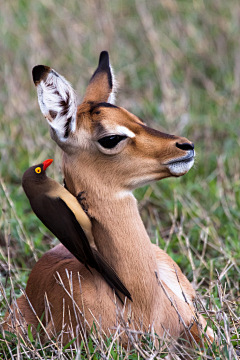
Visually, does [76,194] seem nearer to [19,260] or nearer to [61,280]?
[61,280]

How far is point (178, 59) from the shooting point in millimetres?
7375

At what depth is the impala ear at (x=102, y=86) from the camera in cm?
296

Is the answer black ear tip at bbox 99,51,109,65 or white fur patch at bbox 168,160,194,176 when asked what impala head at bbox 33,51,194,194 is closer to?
white fur patch at bbox 168,160,194,176

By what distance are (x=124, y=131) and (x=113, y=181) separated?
0.87 ft

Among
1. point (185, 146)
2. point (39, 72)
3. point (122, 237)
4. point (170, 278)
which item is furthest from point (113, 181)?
point (170, 278)

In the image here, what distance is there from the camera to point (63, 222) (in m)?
2.53

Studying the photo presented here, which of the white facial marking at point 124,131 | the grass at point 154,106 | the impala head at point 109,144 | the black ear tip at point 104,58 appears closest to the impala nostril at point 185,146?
the impala head at point 109,144

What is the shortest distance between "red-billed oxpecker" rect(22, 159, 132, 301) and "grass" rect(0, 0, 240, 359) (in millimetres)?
419

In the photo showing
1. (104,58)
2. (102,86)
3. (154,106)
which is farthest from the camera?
(154,106)

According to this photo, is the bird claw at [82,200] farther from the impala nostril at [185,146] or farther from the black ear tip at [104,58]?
the black ear tip at [104,58]

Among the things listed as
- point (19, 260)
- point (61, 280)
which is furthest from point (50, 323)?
point (19, 260)

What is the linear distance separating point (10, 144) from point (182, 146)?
366cm

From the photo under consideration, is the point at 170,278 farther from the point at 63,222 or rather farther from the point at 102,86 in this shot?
the point at 102,86

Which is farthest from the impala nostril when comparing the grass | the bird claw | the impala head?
the grass
